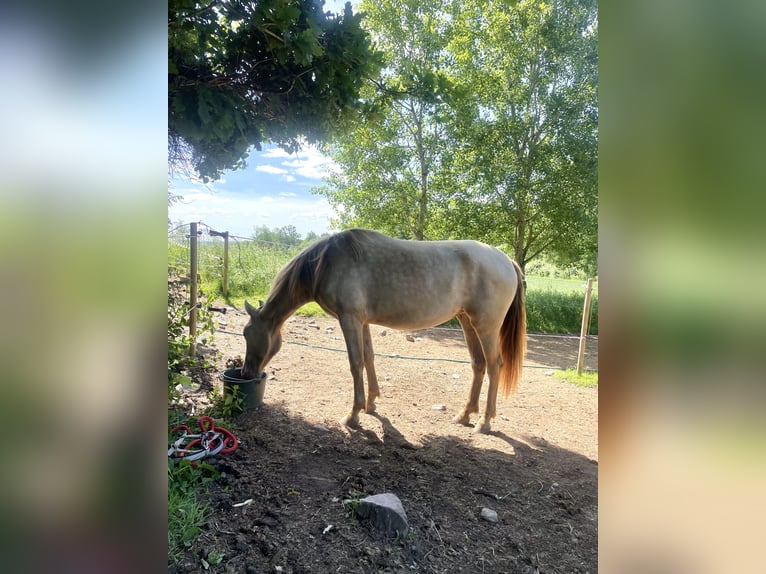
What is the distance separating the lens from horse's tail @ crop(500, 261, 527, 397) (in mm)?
3279

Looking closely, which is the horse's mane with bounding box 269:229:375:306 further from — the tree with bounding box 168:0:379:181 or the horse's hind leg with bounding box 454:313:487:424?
the horse's hind leg with bounding box 454:313:487:424

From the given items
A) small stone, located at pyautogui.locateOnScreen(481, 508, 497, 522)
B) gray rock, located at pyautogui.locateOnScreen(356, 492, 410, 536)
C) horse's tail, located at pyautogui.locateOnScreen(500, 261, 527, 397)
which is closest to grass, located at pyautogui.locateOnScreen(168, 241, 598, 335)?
horse's tail, located at pyautogui.locateOnScreen(500, 261, 527, 397)

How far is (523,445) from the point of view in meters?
2.84

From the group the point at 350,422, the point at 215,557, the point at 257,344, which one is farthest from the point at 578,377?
the point at 215,557

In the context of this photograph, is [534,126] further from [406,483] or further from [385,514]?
[385,514]

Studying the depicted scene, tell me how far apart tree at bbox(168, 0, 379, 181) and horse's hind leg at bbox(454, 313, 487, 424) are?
204cm

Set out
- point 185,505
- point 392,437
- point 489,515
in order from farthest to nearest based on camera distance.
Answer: point 392,437, point 489,515, point 185,505

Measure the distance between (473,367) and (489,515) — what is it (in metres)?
1.50

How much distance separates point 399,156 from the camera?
196 inches

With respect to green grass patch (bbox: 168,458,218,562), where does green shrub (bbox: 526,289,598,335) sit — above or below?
above

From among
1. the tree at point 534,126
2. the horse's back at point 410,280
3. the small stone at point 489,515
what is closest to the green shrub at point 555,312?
the tree at point 534,126
